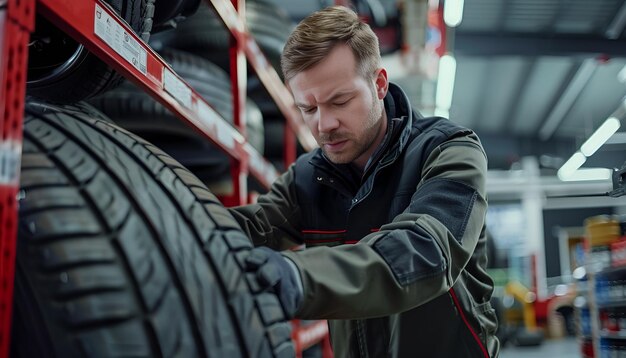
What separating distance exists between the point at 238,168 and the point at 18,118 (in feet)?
4.94

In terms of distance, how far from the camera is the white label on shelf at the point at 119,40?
1125mm

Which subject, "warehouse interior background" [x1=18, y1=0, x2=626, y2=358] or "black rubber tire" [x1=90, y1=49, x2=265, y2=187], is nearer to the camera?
"black rubber tire" [x1=90, y1=49, x2=265, y2=187]

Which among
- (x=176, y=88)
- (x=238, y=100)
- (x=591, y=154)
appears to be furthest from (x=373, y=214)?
(x=591, y=154)

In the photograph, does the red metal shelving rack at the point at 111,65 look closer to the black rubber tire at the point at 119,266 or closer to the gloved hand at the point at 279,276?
the black rubber tire at the point at 119,266

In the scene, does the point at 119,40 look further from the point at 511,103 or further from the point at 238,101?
the point at 511,103

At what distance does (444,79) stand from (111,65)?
7430 mm

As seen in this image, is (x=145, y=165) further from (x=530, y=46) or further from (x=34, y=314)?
(x=530, y=46)

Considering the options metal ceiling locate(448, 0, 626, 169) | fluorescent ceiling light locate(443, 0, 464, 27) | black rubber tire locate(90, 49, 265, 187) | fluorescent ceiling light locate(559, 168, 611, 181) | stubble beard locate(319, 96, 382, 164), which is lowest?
stubble beard locate(319, 96, 382, 164)

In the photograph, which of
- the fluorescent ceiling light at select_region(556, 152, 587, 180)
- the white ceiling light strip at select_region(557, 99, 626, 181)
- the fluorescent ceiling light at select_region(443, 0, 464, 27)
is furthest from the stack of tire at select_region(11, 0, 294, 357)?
the fluorescent ceiling light at select_region(556, 152, 587, 180)

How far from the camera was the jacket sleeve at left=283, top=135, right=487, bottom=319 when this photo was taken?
2.92 feet

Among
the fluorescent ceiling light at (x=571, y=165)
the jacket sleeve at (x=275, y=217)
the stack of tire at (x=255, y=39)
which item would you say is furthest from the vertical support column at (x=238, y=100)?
the fluorescent ceiling light at (x=571, y=165)

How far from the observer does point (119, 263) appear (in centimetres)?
74

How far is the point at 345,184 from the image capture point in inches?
60.5

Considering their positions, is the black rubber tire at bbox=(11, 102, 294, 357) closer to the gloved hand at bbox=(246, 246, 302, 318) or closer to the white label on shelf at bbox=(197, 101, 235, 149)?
the gloved hand at bbox=(246, 246, 302, 318)
